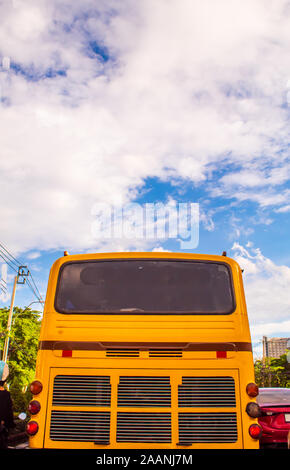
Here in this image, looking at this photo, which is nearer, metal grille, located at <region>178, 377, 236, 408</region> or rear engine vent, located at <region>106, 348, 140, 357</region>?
metal grille, located at <region>178, 377, 236, 408</region>

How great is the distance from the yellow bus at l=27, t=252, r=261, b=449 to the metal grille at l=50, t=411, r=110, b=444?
0.04ft

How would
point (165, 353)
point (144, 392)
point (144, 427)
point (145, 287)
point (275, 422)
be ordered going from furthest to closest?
point (275, 422) → point (145, 287) → point (165, 353) → point (144, 392) → point (144, 427)

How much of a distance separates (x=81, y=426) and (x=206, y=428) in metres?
1.40

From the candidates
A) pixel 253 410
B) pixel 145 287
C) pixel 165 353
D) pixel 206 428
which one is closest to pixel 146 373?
pixel 165 353

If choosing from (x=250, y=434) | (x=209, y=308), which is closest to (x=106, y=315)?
(x=209, y=308)

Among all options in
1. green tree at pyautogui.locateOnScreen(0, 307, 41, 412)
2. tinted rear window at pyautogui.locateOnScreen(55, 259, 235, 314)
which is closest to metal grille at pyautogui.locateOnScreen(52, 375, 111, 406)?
tinted rear window at pyautogui.locateOnScreen(55, 259, 235, 314)

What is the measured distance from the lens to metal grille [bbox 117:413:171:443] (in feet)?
17.0

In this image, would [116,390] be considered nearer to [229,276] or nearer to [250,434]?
[250,434]

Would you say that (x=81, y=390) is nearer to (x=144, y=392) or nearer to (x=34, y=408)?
(x=34, y=408)

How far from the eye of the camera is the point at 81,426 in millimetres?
5223

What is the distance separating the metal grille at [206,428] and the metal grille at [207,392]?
118 millimetres

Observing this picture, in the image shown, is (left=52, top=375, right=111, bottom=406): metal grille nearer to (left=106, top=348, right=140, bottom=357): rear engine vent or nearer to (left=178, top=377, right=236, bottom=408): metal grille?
(left=106, top=348, right=140, bottom=357): rear engine vent

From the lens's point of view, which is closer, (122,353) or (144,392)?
(144,392)
